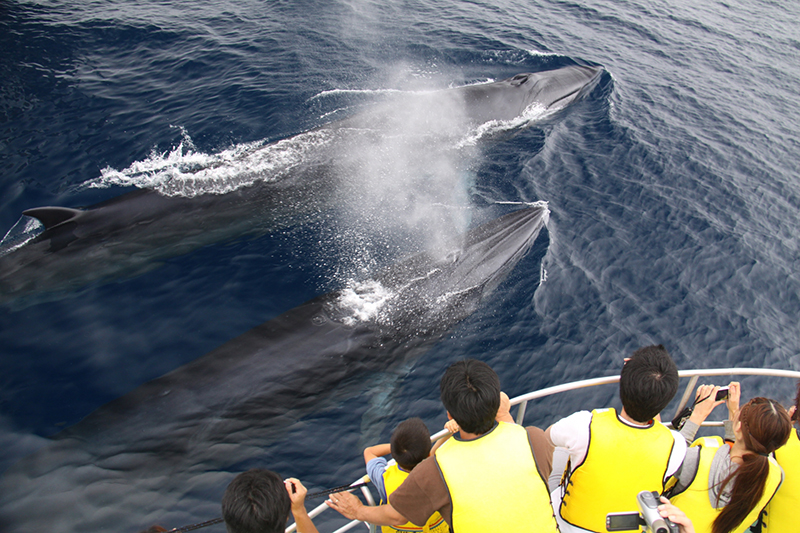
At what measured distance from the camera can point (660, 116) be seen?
1836 centimetres

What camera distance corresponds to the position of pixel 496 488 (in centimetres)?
349

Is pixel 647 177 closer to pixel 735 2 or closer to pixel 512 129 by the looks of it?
pixel 512 129

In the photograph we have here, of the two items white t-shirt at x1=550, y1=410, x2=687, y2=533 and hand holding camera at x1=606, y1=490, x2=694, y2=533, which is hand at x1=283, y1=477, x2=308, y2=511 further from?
hand holding camera at x1=606, y1=490, x2=694, y2=533

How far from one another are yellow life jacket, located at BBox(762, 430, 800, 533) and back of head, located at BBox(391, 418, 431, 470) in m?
3.29

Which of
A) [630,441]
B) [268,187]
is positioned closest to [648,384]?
[630,441]

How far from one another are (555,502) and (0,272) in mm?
11481

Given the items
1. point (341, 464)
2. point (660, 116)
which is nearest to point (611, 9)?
point (660, 116)

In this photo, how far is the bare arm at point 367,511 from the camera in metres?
4.28

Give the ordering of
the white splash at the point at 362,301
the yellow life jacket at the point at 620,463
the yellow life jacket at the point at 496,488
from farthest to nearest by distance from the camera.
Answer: the white splash at the point at 362,301
the yellow life jacket at the point at 620,463
the yellow life jacket at the point at 496,488

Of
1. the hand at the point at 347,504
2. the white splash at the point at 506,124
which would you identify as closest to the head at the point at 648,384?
the hand at the point at 347,504

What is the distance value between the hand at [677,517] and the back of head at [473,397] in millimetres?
1516

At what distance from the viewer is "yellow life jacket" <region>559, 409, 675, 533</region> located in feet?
13.3

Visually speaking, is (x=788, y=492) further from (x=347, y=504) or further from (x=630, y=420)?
(x=347, y=504)

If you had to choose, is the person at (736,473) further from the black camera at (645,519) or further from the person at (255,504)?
the person at (255,504)
